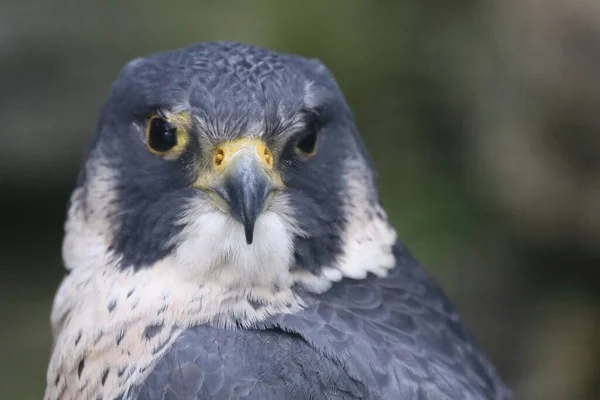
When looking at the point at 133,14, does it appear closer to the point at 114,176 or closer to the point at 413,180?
the point at 413,180

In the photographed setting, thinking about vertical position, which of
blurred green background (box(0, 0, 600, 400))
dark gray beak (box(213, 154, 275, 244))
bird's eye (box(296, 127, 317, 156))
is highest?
bird's eye (box(296, 127, 317, 156))

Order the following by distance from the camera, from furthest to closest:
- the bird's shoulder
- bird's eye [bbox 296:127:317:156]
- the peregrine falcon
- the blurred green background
Answer: 1. the blurred green background
2. bird's eye [bbox 296:127:317:156]
3. the peregrine falcon
4. the bird's shoulder

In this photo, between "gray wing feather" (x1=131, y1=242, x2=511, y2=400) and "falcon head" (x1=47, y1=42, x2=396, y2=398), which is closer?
"gray wing feather" (x1=131, y1=242, x2=511, y2=400)

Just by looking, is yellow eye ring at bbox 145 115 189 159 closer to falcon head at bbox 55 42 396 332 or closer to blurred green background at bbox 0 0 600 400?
falcon head at bbox 55 42 396 332

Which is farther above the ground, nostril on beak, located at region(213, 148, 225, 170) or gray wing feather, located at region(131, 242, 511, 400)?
nostril on beak, located at region(213, 148, 225, 170)

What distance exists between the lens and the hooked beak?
2.35 m

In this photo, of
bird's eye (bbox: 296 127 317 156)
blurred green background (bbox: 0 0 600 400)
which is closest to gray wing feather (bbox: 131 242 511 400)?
bird's eye (bbox: 296 127 317 156)

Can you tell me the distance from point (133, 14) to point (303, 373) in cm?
432

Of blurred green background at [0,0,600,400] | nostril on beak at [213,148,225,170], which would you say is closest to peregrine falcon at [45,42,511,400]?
nostril on beak at [213,148,225,170]

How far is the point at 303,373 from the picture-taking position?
7.21ft

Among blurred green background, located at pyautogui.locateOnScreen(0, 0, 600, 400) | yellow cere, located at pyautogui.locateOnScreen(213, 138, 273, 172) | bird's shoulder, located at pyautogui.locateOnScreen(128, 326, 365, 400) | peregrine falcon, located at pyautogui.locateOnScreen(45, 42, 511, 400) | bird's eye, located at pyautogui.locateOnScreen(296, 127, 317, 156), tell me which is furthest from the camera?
blurred green background, located at pyautogui.locateOnScreen(0, 0, 600, 400)

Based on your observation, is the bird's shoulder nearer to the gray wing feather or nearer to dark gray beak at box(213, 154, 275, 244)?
the gray wing feather

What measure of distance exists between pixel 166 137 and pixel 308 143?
0.45m

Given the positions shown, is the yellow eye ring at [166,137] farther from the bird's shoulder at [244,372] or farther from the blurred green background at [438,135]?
the blurred green background at [438,135]
